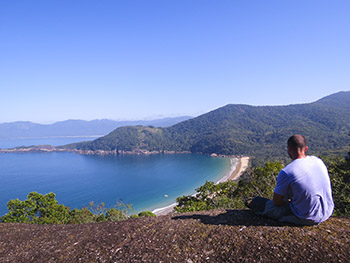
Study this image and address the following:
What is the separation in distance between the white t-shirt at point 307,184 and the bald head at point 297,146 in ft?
0.41

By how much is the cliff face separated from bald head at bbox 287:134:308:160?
1.69 meters

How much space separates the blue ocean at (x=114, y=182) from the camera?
246 ft

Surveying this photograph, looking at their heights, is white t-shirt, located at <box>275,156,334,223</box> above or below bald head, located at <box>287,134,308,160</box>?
below

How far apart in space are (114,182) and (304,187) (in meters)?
102

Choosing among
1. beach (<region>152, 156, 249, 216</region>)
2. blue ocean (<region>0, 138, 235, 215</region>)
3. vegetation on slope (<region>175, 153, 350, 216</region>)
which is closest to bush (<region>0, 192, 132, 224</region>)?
vegetation on slope (<region>175, 153, 350, 216</region>)

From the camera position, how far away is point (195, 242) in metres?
4.88

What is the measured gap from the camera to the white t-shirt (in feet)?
13.3

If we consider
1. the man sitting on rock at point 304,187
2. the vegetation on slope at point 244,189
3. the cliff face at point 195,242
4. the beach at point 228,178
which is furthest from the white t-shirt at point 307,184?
the beach at point 228,178

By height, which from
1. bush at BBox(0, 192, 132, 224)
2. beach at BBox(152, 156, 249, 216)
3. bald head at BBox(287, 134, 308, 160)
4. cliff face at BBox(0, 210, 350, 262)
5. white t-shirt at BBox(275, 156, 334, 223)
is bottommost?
beach at BBox(152, 156, 249, 216)

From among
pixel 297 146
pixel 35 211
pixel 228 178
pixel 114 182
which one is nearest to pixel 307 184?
pixel 297 146

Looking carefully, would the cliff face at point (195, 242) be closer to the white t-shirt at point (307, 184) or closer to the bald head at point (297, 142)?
the white t-shirt at point (307, 184)

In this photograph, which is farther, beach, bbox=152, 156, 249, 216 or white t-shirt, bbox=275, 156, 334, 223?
beach, bbox=152, 156, 249, 216

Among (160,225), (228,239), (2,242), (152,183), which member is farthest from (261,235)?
Answer: (152,183)

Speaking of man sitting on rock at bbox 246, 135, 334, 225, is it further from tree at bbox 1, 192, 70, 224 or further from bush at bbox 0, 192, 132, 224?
tree at bbox 1, 192, 70, 224
